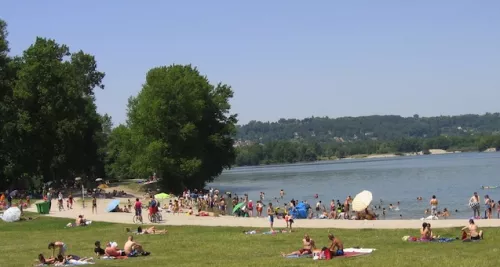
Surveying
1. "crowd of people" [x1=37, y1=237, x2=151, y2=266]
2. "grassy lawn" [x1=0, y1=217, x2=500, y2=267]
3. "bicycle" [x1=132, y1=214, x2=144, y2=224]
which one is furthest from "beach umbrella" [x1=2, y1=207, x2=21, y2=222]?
"crowd of people" [x1=37, y1=237, x2=151, y2=266]

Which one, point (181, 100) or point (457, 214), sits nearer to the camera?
point (457, 214)

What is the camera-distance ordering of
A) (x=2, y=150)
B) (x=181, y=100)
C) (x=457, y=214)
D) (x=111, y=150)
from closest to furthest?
(x=457, y=214) → (x=2, y=150) → (x=181, y=100) → (x=111, y=150)

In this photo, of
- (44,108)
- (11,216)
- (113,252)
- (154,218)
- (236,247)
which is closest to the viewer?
(113,252)

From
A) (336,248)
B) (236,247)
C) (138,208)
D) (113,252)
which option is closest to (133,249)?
(113,252)

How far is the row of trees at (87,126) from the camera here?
6850cm

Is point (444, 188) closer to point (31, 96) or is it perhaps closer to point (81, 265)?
point (31, 96)

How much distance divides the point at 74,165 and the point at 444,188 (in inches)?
1659

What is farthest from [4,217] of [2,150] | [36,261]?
[2,150]

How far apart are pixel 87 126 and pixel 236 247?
170 ft

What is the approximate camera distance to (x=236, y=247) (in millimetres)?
28203

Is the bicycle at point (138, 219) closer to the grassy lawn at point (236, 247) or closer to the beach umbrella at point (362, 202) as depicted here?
the grassy lawn at point (236, 247)

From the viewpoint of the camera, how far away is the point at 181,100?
248 ft

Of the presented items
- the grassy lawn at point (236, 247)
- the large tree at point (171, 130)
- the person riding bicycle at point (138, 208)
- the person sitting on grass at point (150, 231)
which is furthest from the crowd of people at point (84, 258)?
the large tree at point (171, 130)

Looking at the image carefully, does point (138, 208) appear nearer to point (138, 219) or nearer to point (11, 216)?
point (138, 219)
